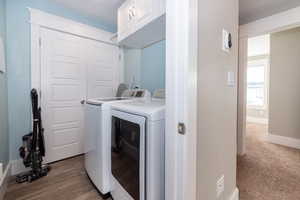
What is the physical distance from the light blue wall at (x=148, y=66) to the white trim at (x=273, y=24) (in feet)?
4.73

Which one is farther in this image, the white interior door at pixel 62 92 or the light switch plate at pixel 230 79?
the white interior door at pixel 62 92

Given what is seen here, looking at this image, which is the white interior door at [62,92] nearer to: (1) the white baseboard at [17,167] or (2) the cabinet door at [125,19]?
(1) the white baseboard at [17,167]

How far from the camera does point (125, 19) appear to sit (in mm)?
1778

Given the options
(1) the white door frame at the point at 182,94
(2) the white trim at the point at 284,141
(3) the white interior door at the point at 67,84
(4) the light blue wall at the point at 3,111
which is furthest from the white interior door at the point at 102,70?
(2) the white trim at the point at 284,141

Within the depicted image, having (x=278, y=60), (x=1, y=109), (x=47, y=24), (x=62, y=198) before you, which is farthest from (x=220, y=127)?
(x=278, y=60)

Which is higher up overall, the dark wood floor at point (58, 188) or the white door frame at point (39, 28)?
the white door frame at point (39, 28)

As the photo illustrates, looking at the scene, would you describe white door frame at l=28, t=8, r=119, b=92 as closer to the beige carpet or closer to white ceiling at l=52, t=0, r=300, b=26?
white ceiling at l=52, t=0, r=300, b=26

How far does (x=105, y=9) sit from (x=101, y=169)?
224cm

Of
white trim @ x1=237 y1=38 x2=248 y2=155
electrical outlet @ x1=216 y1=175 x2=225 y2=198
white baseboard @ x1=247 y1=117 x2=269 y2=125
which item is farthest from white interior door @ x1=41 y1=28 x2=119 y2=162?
white baseboard @ x1=247 y1=117 x2=269 y2=125

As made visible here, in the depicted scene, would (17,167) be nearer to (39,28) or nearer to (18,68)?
(18,68)

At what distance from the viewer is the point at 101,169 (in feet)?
4.50

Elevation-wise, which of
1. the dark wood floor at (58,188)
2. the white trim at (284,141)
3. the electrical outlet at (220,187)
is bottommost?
the dark wood floor at (58,188)

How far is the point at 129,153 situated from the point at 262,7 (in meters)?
2.48

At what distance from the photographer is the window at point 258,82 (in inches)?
181
